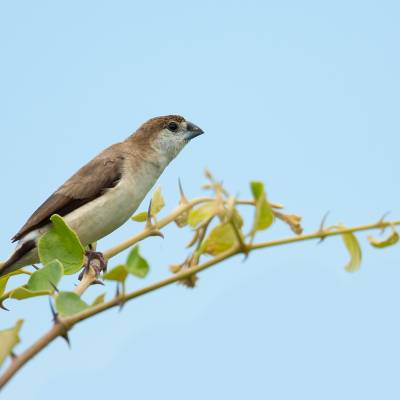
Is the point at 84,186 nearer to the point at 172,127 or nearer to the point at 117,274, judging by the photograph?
the point at 172,127

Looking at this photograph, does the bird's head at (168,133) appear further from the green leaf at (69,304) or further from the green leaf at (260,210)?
the green leaf at (69,304)

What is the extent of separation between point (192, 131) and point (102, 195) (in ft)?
6.35

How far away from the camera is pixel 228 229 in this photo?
5.90ft

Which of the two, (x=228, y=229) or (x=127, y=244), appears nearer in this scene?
(x=228, y=229)

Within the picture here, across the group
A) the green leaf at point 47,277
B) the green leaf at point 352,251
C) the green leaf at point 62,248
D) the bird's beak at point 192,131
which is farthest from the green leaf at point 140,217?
the bird's beak at point 192,131

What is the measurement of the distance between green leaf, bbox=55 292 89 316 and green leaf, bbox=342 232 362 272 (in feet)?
2.53

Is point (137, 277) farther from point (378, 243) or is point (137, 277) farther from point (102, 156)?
point (102, 156)

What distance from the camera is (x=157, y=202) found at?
2.79 meters

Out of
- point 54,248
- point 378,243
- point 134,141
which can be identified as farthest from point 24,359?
point 134,141

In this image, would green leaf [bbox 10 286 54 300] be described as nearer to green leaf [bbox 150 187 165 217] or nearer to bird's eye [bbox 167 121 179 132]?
green leaf [bbox 150 187 165 217]

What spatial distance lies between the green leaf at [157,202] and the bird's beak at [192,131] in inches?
207

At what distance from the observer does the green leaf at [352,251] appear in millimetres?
1938

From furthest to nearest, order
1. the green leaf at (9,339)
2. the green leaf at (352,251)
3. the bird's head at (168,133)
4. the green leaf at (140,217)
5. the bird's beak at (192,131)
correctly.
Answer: the bird's beak at (192,131) < the bird's head at (168,133) < the green leaf at (140,217) < the green leaf at (352,251) < the green leaf at (9,339)

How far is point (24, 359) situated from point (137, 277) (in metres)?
0.31
